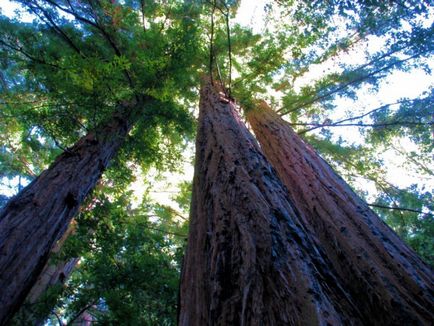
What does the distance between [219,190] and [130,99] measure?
160 inches

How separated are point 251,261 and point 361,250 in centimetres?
159

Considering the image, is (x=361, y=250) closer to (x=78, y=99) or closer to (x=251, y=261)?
(x=251, y=261)

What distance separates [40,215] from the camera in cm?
307

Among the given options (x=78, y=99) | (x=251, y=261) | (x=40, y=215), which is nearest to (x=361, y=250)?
(x=251, y=261)

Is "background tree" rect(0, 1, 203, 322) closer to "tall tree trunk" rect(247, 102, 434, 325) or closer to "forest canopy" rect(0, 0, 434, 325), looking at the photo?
"forest canopy" rect(0, 0, 434, 325)

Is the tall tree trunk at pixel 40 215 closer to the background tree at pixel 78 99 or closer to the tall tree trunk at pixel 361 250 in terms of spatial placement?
the background tree at pixel 78 99

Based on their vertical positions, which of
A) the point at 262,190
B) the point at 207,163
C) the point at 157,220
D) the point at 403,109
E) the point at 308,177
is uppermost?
the point at 403,109

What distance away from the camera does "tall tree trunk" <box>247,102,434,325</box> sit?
185 centimetres

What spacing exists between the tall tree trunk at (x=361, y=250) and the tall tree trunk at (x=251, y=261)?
34 centimetres

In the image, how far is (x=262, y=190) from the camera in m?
1.74

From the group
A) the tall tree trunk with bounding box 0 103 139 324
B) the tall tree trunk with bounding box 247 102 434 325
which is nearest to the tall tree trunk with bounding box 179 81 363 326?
the tall tree trunk with bounding box 247 102 434 325

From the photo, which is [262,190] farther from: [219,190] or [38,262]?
[38,262]

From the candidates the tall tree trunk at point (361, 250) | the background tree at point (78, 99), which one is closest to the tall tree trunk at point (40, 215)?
the background tree at point (78, 99)

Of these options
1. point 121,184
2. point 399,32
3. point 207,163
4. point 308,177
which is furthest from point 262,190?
point 399,32
